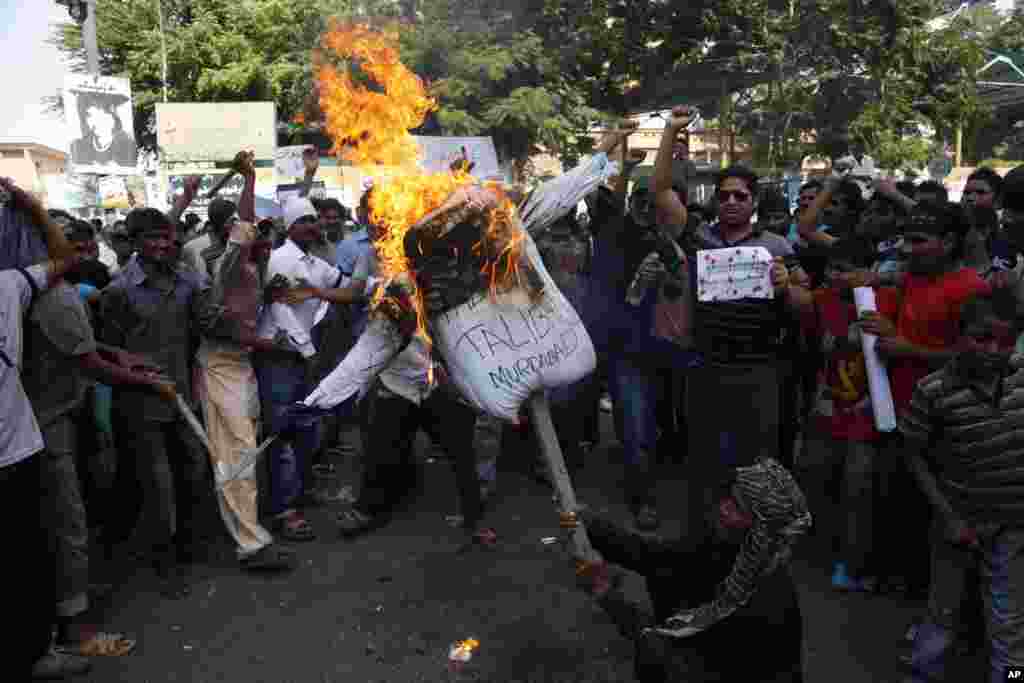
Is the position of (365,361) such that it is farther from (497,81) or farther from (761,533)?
(497,81)

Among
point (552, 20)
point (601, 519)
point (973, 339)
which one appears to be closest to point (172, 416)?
point (601, 519)

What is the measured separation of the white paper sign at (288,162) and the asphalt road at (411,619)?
12016 millimetres

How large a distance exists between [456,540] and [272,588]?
1240 mm

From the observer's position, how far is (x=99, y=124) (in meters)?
10.4

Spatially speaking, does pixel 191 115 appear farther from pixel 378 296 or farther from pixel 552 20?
pixel 378 296

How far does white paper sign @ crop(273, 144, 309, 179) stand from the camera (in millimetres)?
16570

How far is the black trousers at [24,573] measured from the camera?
3.64 meters

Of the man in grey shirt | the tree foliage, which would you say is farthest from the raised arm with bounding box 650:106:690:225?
the tree foliage

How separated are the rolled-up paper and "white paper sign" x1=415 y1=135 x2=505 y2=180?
206cm

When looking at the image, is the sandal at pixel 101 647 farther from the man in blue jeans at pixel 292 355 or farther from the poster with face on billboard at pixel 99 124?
the poster with face on billboard at pixel 99 124

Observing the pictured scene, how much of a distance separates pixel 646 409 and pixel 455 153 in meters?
2.24

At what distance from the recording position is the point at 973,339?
341 cm

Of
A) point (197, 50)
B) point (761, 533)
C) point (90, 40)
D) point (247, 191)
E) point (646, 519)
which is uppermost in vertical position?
point (197, 50)

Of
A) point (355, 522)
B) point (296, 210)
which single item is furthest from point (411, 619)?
point (296, 210)
